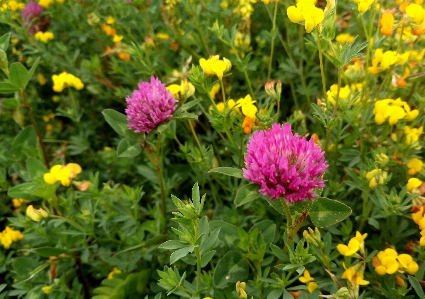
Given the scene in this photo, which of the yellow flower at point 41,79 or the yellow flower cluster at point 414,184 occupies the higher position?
the yellow flower at point 41,79

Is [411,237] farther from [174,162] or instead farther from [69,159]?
[69,159]

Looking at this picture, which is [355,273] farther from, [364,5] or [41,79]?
[41,79]

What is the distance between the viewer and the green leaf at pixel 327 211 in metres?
0.95

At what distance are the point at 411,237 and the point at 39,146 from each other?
62.5 inches

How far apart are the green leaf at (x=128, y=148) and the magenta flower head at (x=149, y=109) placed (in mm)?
131

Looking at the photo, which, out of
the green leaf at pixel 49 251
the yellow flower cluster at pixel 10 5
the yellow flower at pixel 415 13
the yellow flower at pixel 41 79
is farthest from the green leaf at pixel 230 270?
the yellow flower at pixel 41 79

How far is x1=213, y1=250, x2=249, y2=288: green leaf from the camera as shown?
1.18 m

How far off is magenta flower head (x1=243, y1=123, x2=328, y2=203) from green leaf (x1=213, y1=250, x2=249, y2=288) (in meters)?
0.38

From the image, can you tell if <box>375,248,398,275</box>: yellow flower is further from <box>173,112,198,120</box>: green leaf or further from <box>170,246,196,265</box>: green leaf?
<box>173,112,198,120</box>: green leaf

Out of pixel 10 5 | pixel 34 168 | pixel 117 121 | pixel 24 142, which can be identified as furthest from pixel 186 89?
pixel 10 5

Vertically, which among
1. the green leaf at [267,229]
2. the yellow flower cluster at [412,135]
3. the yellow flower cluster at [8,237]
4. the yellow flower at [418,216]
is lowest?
the yellow flower cluster at [8,237]

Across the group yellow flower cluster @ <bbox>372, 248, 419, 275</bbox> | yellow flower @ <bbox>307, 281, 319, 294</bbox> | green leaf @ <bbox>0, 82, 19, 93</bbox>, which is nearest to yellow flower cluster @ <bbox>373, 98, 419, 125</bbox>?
yellow flower cluster @ <bbox>372, 248, 419, 275</bbox>

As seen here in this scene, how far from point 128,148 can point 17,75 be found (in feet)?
1.78

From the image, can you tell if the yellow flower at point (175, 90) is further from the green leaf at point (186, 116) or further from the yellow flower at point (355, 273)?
the yellow flower at point (355, 273)
